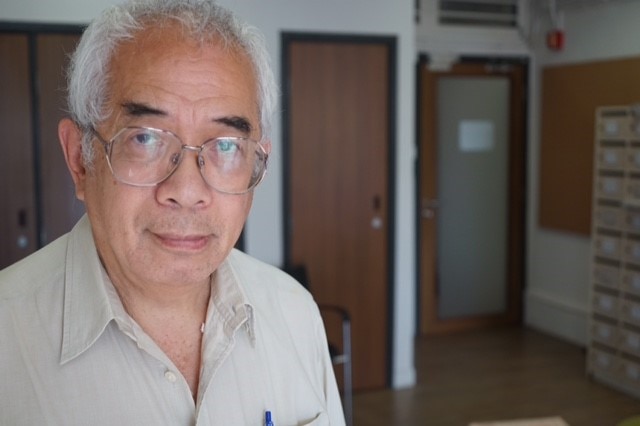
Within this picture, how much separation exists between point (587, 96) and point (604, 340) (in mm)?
1898

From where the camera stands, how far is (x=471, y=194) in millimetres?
6121

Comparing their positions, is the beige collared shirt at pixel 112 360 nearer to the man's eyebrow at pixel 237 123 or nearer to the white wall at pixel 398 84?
the man's eyebrow at pixel 237 123

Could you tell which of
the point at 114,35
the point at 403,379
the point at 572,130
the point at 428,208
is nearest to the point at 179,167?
the point at 114,35

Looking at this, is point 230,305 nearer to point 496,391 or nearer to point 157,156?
point 157,156

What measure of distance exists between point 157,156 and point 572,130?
523 cm

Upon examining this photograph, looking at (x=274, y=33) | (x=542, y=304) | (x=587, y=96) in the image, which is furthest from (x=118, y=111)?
Answer: (x=542, y=304)

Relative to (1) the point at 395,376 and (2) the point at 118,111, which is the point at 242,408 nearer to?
(2) the point at 118,111

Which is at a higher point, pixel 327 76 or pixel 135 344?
pixel 327 76

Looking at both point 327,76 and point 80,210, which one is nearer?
point 80,210

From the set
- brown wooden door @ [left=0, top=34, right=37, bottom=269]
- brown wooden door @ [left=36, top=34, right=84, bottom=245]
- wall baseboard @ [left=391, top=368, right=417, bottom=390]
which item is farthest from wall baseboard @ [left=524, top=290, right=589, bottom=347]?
brown wooden door @ [left=0, top=34, right=37, bottom=269]

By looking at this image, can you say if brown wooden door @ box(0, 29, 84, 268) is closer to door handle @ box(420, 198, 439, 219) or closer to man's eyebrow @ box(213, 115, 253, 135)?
door handle @ box(420, 198, 439, 219)

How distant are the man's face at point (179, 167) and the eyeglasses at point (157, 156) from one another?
1cm

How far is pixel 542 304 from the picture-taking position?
614cm

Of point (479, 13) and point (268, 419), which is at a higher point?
point (479, 13)
